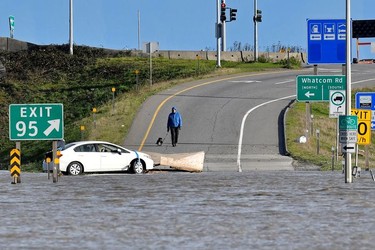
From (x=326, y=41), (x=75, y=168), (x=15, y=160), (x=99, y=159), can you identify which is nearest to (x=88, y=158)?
(x=99, y=159)

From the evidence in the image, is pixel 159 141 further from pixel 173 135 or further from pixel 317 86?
pixel 317 86

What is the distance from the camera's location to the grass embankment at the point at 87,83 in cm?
5147

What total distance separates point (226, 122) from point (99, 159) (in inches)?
563

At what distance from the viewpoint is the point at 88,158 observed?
38.1 meters

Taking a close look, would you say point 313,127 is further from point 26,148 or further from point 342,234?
point 342,234

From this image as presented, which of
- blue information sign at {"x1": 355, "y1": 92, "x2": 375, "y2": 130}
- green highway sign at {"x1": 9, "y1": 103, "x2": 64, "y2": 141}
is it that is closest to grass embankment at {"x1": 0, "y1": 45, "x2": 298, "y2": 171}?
green highway sign at {"x1": 9, "y1": 103, "x2": 64, "y2": 141}

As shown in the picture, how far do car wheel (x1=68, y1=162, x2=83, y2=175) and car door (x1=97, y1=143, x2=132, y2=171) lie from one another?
2.59ft

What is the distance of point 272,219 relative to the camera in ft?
62.3

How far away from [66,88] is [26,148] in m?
18.1

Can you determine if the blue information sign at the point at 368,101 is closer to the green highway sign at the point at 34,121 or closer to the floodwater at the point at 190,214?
the floodwater at the point at 190,214

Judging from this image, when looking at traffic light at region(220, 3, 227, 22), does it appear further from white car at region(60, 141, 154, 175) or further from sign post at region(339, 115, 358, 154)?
sign post at region(339, 115, 358, 154)

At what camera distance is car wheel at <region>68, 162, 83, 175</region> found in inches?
1487

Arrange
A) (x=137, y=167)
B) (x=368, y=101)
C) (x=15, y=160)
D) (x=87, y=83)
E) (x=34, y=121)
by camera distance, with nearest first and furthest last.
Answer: (x=15, y=160) → (x=34, y=121) → (x=137, y=167) → (x=368, y=101) → (x=87, y=83)

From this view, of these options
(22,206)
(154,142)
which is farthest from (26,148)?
(22,206)
